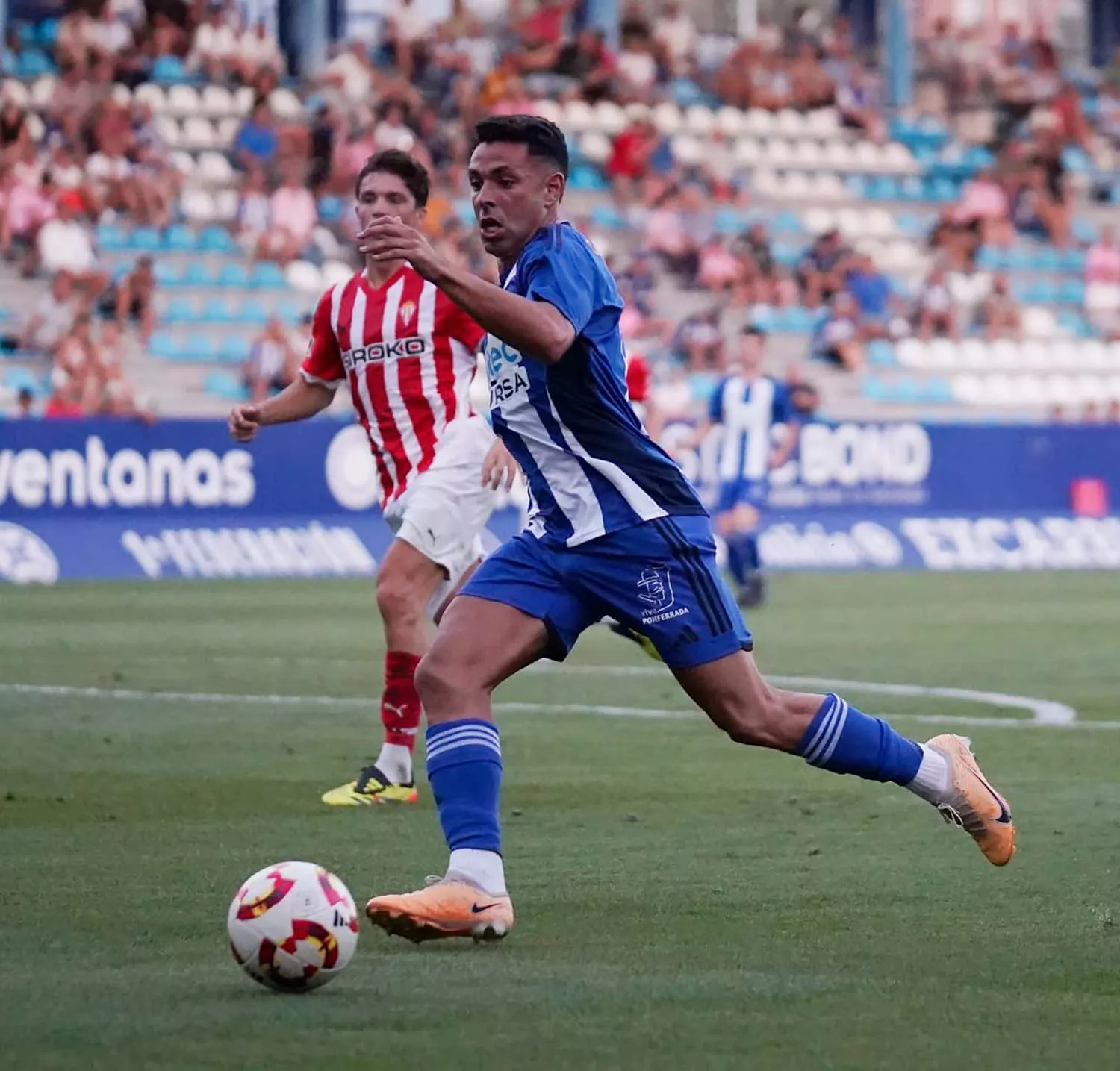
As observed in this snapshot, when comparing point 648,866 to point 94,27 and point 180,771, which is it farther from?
point 94,27

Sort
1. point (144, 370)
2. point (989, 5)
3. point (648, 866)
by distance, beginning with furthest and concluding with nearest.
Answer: point (989, 5)
point (144, 370)
point (648, 866)

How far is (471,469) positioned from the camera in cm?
877

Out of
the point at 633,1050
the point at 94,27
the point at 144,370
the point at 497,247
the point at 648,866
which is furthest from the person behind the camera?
the point at 94,27

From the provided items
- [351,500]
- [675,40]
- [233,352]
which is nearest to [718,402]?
[351,500]

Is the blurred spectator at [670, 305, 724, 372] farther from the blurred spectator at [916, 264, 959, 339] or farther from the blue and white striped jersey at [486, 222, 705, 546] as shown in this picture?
the blue and white striped jersey at [486, 222, 705, 546]

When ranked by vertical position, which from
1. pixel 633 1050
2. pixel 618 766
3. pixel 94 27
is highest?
pixel 94 27

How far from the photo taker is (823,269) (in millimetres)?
28656

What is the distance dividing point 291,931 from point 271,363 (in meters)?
18.1

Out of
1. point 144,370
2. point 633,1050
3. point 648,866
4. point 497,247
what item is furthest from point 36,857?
point 144,370

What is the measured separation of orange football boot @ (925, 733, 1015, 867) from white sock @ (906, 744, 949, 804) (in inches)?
0.6

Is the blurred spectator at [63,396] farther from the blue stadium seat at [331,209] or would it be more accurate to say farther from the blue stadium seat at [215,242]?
the blue stadium seat at [331,209]

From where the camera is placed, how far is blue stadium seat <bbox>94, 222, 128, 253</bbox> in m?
24.3

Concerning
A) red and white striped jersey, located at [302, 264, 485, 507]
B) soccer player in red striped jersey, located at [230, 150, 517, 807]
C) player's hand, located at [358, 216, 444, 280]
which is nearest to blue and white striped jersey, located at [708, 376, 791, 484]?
soccer player in red striped jersey, located at [230, 150, 517, 807]

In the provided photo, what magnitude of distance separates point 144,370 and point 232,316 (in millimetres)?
1332
